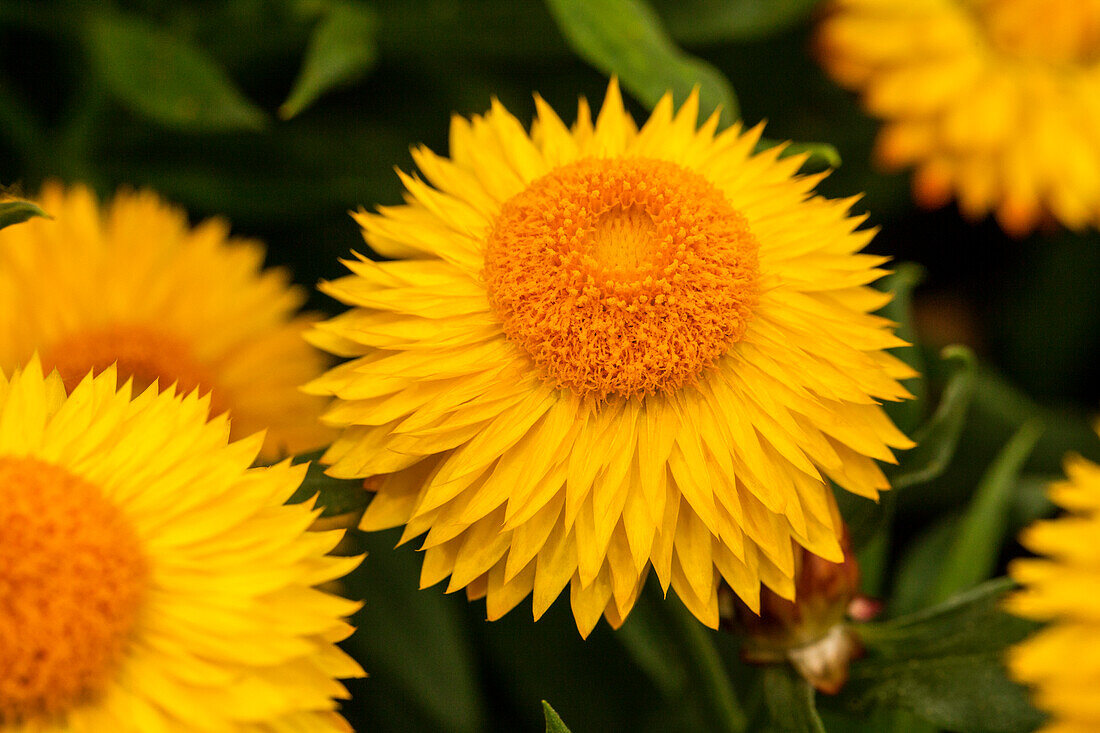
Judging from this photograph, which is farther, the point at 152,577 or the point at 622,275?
the point at 622,275

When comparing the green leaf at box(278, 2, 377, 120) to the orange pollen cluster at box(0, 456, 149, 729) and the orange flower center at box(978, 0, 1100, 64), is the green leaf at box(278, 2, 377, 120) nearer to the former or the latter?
the orange pollen cluster at box(0, 456, 149, 729)

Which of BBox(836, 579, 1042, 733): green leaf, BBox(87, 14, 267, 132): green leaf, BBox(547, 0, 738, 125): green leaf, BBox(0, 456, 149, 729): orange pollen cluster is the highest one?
BBox(87, 14, 267, 132): green leaf

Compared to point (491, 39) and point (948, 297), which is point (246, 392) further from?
point (948, 297)

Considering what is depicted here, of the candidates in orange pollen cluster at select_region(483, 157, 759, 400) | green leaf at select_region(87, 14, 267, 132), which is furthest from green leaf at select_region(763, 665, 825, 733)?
green leaf at select_region(87, 14, 267, 132)

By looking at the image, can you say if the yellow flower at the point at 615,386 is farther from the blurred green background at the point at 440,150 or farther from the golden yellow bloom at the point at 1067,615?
the blurred green background at the point at 440,150

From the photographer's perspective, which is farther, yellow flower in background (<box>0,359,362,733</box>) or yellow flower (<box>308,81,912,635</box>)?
yellow flower (<box>308,81,912,635</box>)

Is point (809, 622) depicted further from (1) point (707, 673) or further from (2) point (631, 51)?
(2) point (631, 51)

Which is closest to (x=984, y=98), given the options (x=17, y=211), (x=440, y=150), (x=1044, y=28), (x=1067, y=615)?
(x=1044, y=28)
